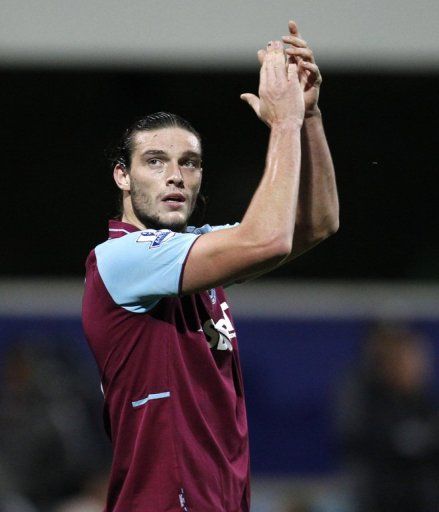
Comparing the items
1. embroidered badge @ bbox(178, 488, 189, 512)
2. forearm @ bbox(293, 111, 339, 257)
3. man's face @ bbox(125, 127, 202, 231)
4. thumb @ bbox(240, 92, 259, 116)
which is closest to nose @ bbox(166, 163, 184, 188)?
man's face @ bbox(125, 127, 202, 231)

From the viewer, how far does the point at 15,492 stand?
6.23 metres

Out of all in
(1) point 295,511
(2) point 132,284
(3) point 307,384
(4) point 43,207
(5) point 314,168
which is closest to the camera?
(2) point 132,284

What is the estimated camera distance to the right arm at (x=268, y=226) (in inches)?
111

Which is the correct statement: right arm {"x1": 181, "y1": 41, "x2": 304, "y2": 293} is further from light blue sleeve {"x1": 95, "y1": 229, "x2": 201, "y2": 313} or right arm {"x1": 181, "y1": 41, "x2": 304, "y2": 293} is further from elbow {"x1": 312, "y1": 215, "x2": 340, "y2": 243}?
elbow {"x1": 312, "y1": 215, "x2": 340, "y2": 243}

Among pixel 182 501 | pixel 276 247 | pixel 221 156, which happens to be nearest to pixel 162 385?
pixel 182 501

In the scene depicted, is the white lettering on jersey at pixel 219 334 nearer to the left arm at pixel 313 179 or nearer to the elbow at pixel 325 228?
the left arm at pixel 313 179

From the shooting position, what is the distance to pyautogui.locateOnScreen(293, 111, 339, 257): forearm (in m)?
3.37

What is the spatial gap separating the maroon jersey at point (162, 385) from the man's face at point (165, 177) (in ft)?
0.49

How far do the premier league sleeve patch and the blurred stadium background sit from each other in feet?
10.5

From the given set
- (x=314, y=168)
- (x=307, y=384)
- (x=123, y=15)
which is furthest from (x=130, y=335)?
(x=123, y=15)

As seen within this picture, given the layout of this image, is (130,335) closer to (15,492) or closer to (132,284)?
(132,284)

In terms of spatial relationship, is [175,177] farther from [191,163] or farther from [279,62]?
[279,62]

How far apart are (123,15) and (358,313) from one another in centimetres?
289

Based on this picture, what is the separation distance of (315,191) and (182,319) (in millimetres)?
648
